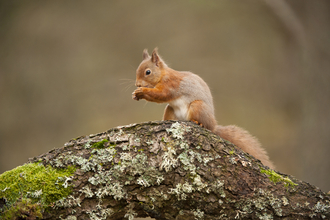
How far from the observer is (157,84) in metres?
2.19

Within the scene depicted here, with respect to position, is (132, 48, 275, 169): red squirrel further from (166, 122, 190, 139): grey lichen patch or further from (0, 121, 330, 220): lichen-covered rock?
(0, 121, 330, 220): lichen-covered rock

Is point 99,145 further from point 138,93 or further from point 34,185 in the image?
point 138,93

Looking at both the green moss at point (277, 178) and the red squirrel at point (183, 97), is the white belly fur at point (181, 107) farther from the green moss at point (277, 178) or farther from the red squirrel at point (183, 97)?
the green moss at point (277, 178)

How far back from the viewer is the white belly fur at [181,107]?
2.15 m

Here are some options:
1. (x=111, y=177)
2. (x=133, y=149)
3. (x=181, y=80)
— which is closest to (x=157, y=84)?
(x=181, y=80)

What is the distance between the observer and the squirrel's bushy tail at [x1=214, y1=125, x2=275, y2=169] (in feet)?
7.22

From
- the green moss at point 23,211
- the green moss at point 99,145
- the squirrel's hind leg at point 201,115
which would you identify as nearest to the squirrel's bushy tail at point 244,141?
the squirrel's hind leg at point 201,115

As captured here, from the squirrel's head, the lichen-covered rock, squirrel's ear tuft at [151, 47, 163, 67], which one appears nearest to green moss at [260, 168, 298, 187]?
the lichen-covered rock

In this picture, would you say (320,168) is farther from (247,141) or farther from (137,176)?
(137,176)

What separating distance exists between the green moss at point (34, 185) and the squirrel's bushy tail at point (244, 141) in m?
1.25

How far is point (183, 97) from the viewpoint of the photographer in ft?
7.07

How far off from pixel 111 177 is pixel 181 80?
1.05 metres

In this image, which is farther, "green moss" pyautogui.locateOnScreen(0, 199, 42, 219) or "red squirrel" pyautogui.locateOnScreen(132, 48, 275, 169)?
"red squirrel" pyautogui.locateOnScreen(132, 48, 275, 169)

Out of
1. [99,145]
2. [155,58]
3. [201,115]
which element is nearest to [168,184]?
[99,145]
